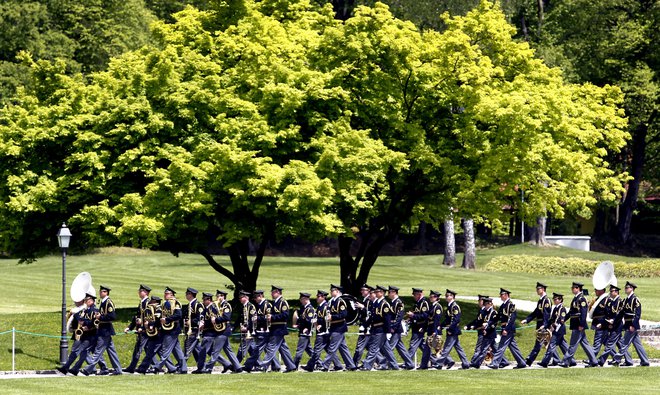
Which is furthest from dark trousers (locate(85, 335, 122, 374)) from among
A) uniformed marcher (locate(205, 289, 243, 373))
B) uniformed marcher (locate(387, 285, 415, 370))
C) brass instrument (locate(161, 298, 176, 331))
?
uniformed marcher (locate(387, 285, 415, 370))

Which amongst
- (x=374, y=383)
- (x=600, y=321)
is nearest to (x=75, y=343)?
(x=374, y=383)

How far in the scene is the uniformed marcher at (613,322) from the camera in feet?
90.1

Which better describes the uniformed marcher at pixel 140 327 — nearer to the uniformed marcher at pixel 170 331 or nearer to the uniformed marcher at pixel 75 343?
the uniformed marcher at pixel 170 331

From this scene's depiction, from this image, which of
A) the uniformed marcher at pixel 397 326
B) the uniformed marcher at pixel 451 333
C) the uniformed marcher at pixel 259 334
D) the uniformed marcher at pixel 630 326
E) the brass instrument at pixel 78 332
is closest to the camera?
the brass instrument at pixel 78 332

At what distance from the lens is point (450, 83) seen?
3297 cm

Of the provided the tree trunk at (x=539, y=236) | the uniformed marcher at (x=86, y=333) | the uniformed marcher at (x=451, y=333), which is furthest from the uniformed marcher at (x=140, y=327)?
the tree trunk at (x=539, y=236)

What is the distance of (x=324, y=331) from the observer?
26.2 m

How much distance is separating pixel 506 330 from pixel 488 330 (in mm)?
405

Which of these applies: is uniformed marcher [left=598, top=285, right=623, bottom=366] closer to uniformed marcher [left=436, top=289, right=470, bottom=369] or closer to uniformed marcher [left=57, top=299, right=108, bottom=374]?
uniformed marcher [left=436, top=289, right=470, bottom=369]

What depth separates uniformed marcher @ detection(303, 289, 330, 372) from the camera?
85.8 feet

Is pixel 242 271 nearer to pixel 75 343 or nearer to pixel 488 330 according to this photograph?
pixel 75 343

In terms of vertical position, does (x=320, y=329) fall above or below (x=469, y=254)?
below

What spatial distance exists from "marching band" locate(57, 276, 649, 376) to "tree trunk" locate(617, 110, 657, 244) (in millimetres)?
39893

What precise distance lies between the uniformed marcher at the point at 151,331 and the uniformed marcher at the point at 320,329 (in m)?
3.35
